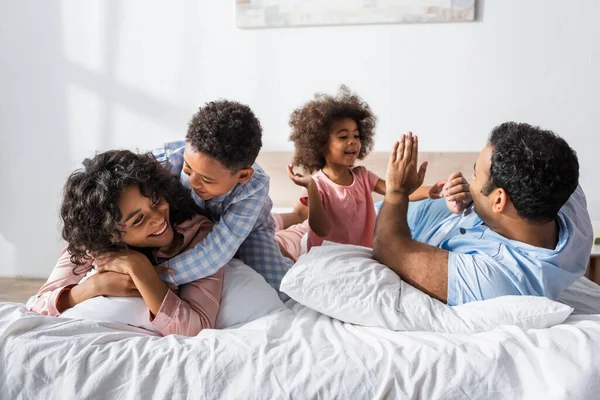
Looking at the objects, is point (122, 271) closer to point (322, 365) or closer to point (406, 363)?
point (322, 365)

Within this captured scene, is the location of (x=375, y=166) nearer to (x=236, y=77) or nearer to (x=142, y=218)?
(x=236, y=77)

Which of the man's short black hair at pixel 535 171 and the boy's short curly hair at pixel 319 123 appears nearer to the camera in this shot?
the man's short black hair at pixel 535 171

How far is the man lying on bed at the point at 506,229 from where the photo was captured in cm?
146

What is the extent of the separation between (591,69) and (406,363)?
Answer: 2440mm

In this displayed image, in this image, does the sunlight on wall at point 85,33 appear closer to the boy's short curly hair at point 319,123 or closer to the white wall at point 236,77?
the white wall at point 236,77

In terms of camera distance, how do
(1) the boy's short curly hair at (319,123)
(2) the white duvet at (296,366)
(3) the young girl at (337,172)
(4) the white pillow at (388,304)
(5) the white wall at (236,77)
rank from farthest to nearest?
1. (5) the white wall at (236,77)
2. (1) the boy's short curly hair at (319,123)
3. (3) the young girl at (337,172)
4. (4) the white pillow at (388,304)
5. (2) the white duvet at (296,366)

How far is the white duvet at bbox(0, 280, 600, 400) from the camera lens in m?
1.22

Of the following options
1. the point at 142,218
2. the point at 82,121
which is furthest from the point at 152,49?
the point at 142,218

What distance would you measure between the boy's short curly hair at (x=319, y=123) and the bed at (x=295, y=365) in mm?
1153

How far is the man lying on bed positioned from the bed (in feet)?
0.56

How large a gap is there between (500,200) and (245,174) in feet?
2.31

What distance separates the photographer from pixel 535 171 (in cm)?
145

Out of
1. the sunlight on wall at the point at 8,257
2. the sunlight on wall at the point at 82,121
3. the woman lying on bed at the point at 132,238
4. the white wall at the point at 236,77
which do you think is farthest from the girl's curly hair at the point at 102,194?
the sunlight on wall at the point at 8,257

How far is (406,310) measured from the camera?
1437mm
